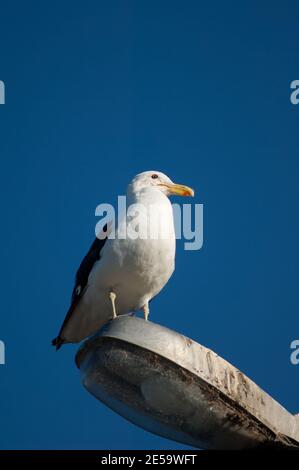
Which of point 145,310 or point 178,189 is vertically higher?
point 178,189

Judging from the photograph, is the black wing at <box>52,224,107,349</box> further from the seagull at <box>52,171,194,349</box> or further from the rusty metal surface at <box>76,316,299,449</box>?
the rusty metal surface at <box>76,316,299,449</box>

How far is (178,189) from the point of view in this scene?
8469 millimetres

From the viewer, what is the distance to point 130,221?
24.4 feet

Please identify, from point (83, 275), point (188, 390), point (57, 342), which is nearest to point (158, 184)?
point (83, 275)

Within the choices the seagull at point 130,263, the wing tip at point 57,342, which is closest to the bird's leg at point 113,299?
the seagull at point 130,263

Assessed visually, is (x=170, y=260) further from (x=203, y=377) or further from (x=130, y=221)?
(x=203, y=377)

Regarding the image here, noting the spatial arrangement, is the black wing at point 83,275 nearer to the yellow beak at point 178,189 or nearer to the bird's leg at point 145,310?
the bird's leg at point 145,310

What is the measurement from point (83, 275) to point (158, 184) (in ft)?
4.09

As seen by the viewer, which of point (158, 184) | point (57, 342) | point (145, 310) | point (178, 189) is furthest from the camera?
point (178, 189)

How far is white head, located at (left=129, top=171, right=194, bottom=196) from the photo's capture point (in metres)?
8.18

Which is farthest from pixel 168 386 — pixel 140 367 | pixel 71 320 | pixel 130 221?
pixel 71 320

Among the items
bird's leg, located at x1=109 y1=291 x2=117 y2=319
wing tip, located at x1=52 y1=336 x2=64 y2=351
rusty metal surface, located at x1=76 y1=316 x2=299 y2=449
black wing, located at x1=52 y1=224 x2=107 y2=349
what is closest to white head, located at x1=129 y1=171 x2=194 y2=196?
black wing, located at x1=52 y1=224 x2=107 y2=349

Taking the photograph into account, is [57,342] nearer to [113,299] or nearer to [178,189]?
[113,299]
